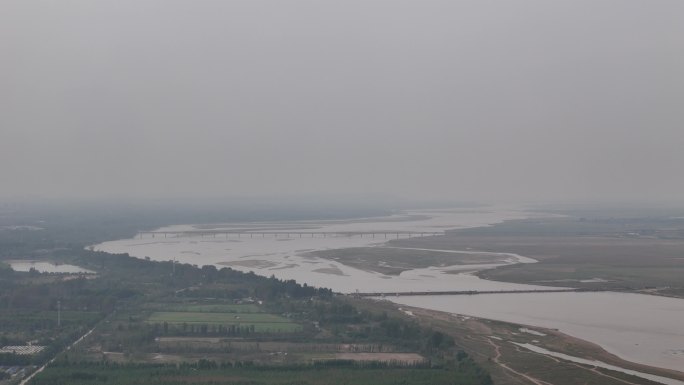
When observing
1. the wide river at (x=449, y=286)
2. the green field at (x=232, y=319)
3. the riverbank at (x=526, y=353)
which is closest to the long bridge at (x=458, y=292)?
the wide river at (x=449, y=286)

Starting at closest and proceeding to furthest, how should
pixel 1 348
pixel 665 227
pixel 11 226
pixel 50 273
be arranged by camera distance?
pixel 1 348 < pixel 50 273 < pixel 665 227 < pixel 11 226

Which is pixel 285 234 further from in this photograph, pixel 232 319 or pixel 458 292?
pixel 232 319

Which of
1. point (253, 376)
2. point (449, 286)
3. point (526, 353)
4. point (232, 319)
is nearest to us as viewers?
point (253, 376)

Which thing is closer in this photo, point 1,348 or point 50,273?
point 1,348

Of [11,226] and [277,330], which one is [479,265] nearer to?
[277,330]

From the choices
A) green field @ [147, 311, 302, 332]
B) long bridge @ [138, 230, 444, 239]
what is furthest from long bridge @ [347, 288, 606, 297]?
long bridge @ [138, 230, 444, 239]

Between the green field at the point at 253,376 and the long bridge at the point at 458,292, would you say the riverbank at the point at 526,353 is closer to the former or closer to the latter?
the green field at the point at 253,376

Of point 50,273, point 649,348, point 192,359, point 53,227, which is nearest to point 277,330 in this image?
point 192,359

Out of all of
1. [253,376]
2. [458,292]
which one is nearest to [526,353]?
[253,376]
